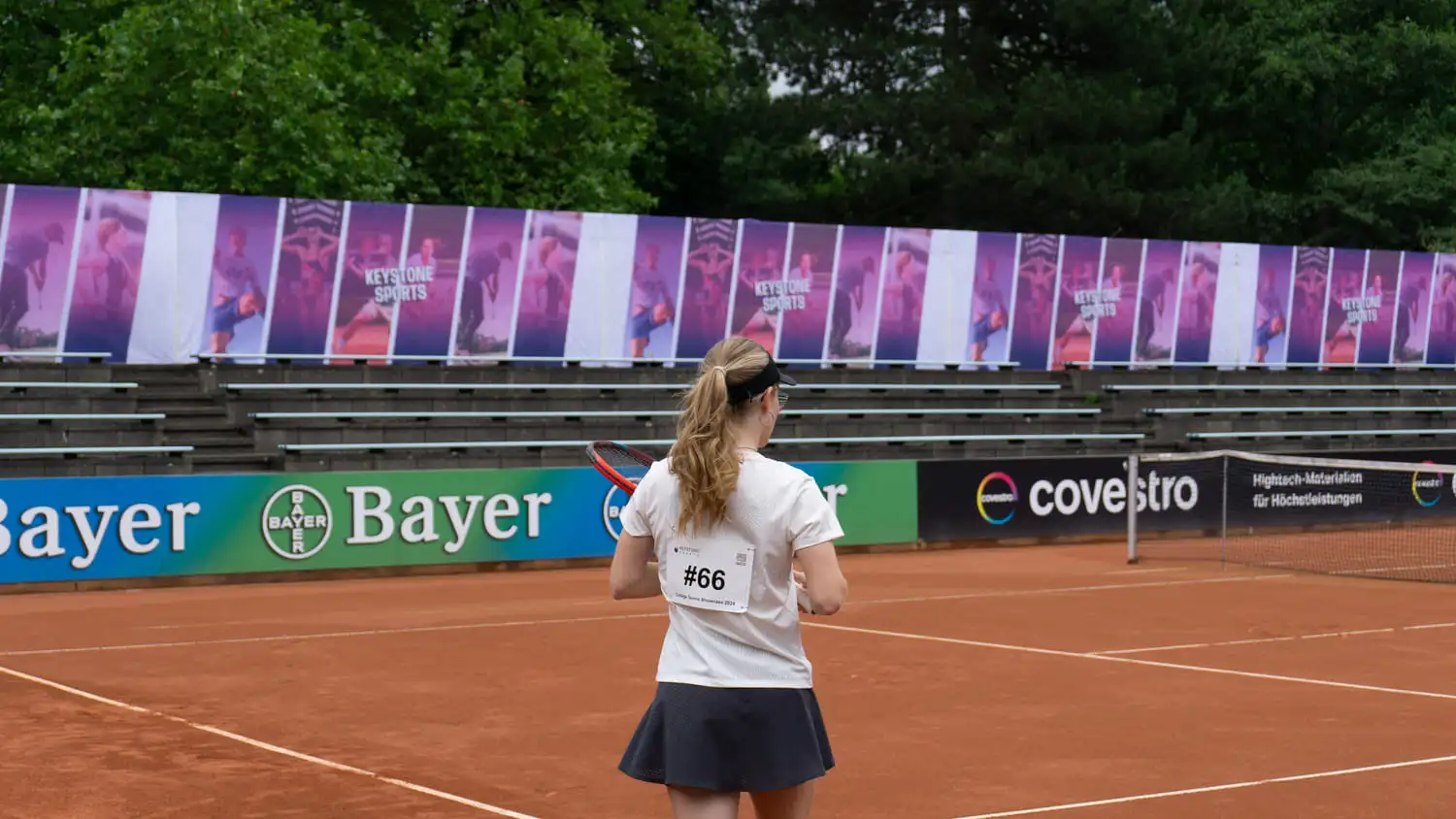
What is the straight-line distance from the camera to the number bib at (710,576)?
518 cm

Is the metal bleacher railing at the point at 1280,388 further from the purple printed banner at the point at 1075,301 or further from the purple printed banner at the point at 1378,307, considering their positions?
the purple printed banner at the point at 1075,301

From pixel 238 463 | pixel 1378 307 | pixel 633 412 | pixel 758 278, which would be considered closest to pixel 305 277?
pixel 238 463

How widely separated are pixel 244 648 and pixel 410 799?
6.78 metres

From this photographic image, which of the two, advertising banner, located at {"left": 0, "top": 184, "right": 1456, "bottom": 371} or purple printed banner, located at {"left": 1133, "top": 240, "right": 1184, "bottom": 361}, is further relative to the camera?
purple printed banner, located at {"left": 1133, "top": 240, "right": 1184, "bottom": 361}

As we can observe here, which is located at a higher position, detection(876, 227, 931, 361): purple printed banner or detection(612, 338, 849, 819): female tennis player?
detection(876, 227, 931, 361): purple printed banner

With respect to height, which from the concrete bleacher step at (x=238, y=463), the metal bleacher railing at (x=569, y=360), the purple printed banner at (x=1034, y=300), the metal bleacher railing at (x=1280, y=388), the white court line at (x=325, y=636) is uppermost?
the purple printed banner at (x=1034, y=300)

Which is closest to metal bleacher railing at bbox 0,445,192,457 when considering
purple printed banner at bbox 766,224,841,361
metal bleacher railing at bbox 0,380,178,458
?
metal bleacher railing at bbox 0,380,178,458

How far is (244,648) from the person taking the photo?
15.6 metres

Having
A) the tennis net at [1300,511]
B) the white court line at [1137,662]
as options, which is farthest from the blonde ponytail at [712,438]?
the tennis net at [1300,511]

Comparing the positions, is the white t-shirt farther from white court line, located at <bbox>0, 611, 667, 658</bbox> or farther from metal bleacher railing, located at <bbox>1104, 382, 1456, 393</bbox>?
metal bleacher railing, located at <bbox>1104, 382, 1456, 393</bbox>

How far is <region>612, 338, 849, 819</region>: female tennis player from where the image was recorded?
509 centimetres

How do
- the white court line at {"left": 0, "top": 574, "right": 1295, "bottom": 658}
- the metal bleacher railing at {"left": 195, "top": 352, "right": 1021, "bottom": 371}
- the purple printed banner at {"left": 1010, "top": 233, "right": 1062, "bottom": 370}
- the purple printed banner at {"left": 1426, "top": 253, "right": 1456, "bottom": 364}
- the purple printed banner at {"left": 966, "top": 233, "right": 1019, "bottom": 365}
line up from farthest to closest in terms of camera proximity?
the purple printed banner at {"left": 1426, "top": 253, "right": 1456, "bottom": 364} < the purple printed banner at {"left": 1010, "top": 233, "right": 1062, "bottom": 370} < the purple printed banner at {"left": 966, "top": 233, "right": 1019, "bottom": 365} < the metal bleacher railing at {"left": 195, "top": 352, "right": 1021, "bottom": 371} < the white court line at {"left": 0, "top": 574, "right": 1295, "bottom": 658}

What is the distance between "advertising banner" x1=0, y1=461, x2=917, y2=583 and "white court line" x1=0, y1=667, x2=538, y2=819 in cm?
652

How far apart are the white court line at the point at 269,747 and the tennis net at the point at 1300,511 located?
1554cm
